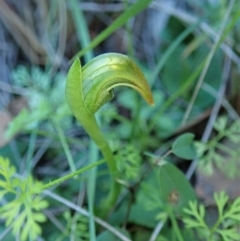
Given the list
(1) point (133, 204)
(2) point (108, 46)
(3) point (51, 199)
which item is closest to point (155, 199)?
(1) point (133, 204)

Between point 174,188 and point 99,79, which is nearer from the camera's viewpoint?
point 99,79

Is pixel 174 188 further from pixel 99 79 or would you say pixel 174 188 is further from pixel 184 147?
pixel 99 79

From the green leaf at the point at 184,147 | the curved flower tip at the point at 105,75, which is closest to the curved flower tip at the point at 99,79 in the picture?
the curved flower tip at the point at 105,75

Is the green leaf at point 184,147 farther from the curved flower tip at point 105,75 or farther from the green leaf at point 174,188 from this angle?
the curved flower tip at point 105,75

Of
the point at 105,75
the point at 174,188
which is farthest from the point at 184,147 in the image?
the point at 105,75

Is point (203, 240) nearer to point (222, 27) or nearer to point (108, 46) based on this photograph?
point (222, 27)
